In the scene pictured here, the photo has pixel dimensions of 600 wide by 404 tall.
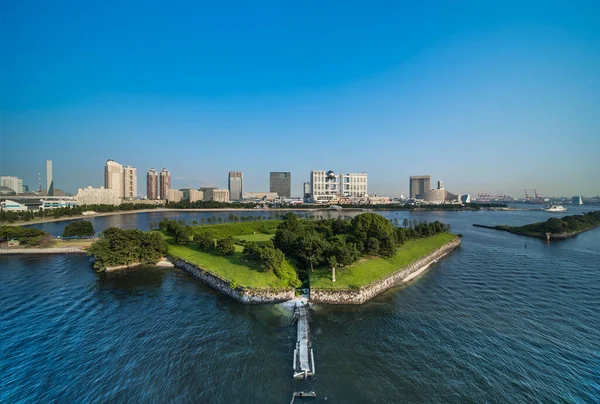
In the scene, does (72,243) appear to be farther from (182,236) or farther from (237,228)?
(237,228)

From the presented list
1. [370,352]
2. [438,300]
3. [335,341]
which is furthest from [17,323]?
[438,300]

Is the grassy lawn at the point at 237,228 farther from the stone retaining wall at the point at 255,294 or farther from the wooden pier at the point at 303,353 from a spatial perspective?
the wooden pier at the point at 303,353

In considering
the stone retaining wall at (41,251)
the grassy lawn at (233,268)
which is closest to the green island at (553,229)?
the grassy lawn at (233,268)

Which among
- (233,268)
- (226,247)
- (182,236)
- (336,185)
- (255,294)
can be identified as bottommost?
(255,294)

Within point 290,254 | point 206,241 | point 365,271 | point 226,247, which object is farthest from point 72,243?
point 365,271

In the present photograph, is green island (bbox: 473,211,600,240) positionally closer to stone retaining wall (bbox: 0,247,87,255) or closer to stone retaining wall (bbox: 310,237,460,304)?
stone retaining wall (bbox: 310,237,460,304)

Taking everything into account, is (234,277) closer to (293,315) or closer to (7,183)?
(293,315)
